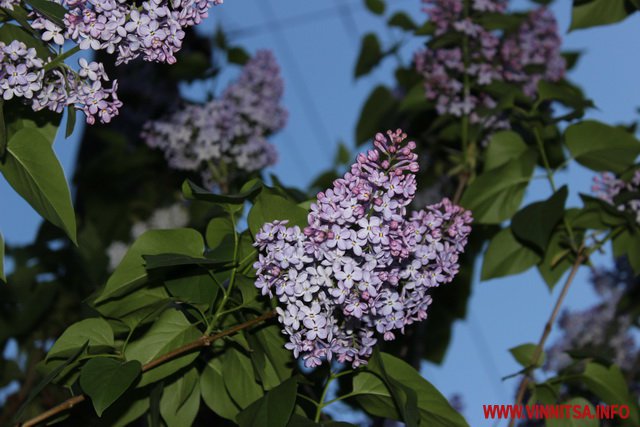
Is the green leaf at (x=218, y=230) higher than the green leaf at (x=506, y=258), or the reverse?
the green leaf at (x=218, y=230)

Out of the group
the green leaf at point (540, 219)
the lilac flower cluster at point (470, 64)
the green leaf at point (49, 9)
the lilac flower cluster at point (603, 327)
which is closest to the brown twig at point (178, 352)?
the green leaf at point (49, 9)

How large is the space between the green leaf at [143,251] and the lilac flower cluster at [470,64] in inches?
39.1

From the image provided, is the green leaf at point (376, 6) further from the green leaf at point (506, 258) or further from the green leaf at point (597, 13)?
the green leaf at point (506, 258)

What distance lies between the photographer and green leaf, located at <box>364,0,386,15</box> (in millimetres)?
2875

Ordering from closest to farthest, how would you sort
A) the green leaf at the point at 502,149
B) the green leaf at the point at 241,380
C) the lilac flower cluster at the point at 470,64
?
the green leaf at the point at 241,380 → the green leaf at the point at 502,149 → the lilac flower cluster at the point at 470,64

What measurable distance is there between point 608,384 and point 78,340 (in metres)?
1.03

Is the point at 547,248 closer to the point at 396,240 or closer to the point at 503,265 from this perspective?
the point at 503,265

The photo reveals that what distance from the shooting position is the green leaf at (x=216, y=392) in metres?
1.28

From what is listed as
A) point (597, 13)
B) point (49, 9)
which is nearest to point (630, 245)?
point (597, 13)

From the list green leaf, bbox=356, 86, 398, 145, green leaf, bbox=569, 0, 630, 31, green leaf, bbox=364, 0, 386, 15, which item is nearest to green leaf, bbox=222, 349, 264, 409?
green leaf, bbox=569, 0, 630, 31

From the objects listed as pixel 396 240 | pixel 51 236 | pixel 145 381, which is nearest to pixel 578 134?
pixel 396 240

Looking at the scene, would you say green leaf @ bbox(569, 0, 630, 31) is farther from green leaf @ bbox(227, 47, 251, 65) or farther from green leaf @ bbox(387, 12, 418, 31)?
green leaf @ bbox(227, 47, 251, 65)

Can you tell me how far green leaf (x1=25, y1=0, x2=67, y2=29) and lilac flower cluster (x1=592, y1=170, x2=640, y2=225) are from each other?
3.81 ft

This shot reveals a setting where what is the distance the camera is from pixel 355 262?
3.33 feet
